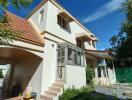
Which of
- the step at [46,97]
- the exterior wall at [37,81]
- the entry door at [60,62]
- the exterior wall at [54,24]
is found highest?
the exterior wall at [54,24]

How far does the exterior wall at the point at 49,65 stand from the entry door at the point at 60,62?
1.32ft

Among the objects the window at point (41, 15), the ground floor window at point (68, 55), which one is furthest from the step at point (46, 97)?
the window at point (41, 15)

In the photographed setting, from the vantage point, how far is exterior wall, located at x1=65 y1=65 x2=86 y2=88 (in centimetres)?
1098

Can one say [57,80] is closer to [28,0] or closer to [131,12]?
[28,0]

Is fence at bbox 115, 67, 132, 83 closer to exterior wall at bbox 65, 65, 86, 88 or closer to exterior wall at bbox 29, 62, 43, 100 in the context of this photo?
exterior wall at bbox 65, 65, 86, 88

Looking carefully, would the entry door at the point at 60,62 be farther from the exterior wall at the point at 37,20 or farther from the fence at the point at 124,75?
the fence at the point at 124,75

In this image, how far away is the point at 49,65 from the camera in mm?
11578

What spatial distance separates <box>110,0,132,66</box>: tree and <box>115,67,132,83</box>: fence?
11.4 ft

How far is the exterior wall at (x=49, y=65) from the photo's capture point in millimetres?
10875

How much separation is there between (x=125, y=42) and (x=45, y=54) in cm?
2150

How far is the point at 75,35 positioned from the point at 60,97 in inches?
380

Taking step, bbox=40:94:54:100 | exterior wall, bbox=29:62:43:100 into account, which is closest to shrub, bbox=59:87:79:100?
step, bbox=40:94:54:100

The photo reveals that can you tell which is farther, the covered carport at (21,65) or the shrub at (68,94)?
the covered carport at (21,65)

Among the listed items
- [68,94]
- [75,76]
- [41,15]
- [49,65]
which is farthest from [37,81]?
[41,15]
